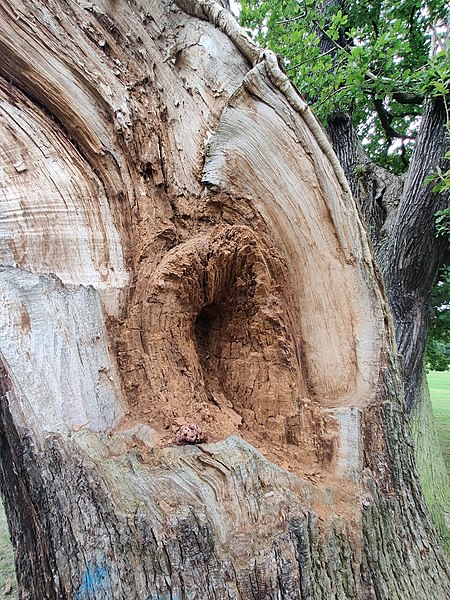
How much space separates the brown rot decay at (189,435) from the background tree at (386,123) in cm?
202

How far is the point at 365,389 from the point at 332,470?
28cm

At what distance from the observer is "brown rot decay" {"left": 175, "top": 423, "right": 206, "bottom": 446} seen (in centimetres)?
112

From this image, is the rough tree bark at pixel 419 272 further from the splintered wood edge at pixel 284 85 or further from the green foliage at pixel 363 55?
the splintered wood edge at pixel 284 85

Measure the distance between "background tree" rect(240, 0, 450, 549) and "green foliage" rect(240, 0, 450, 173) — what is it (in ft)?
0.04

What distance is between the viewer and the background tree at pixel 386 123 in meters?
2.91

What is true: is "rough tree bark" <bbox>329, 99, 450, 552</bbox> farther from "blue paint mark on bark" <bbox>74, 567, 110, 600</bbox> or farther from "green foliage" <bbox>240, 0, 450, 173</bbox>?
"blue paint mark on bark" <bbox>74, 567, 110, 600</bbox>

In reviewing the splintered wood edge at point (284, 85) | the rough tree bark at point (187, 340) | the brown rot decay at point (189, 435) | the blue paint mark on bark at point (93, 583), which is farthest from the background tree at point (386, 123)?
the blue paint mark on bark at point (93, 583)

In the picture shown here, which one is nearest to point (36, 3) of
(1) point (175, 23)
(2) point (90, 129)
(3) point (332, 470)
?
(2) point (90, 129)

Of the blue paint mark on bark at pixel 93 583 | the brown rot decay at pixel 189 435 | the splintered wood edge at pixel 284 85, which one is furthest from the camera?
the splintered wood edge at pixel 284 85

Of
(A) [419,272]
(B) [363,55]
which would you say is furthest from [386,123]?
(A) [419,272]

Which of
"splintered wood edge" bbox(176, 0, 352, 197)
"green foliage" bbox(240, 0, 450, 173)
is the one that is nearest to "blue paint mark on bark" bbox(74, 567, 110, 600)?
"splintered wood edge" bbox(176, 0, 352, 197)

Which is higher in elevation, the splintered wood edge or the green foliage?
the green foliage

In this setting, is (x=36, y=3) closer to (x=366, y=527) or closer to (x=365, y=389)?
(x=365, y=389)

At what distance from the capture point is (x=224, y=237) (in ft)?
4.57
